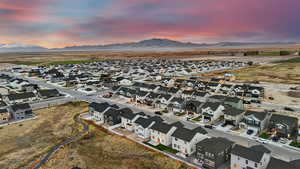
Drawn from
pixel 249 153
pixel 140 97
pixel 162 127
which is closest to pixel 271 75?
pixel 140 97

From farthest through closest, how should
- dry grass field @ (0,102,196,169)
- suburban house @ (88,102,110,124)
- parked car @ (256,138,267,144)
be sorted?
suburban house @ (88,102,110,124) → parked car @ (256,138,267,144) → dry grass field @ (0,102,196,169)

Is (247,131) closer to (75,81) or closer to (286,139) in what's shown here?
(286,139)

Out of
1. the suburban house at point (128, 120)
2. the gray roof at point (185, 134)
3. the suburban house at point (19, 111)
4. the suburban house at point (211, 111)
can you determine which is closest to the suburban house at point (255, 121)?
the suburban house at point (211, 111)

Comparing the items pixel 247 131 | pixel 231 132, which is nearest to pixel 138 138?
pixel 231 132

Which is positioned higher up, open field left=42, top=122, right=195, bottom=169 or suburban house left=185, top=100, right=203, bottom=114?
suburban house left=185, top=100, right=203, bottom=114

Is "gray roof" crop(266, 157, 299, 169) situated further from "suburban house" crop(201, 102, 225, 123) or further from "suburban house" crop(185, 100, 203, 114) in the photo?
"suburban house" crop(185, 100, 203, 114)

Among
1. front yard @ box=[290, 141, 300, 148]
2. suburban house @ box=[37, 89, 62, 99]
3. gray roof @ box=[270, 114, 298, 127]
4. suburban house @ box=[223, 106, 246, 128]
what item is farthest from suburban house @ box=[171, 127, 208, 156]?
suburban house @ box=[37, 89, 62, 99]

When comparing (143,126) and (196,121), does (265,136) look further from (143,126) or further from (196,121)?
(143,126)
